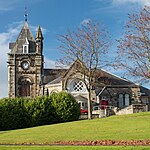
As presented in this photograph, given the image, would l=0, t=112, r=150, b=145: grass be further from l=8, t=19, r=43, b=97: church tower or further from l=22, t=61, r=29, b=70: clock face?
l=22, t=61, r=29, b=70: clock face

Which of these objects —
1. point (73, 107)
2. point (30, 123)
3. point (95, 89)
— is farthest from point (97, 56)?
point (95, 89)

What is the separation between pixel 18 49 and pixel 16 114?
36.9m

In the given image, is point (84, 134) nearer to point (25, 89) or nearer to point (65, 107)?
point (65, 107)

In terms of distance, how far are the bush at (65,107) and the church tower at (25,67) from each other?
95.5 ft

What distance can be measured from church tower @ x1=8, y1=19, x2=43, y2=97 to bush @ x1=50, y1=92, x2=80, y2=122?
95.5ft

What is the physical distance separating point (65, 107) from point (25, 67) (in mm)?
34429

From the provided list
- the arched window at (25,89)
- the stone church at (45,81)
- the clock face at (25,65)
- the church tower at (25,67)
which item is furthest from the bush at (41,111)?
the clock face at (25,65)

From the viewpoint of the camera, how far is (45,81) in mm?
79312

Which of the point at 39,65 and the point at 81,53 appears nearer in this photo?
the point at 81,53

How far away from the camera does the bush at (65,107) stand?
48.1 meters

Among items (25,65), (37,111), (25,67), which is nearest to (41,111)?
(37,111)

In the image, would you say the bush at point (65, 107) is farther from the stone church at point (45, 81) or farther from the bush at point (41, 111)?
the stone church at point (45, 81)

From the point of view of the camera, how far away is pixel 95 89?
69.8 meters

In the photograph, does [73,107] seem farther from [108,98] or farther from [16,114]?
[108,98]
